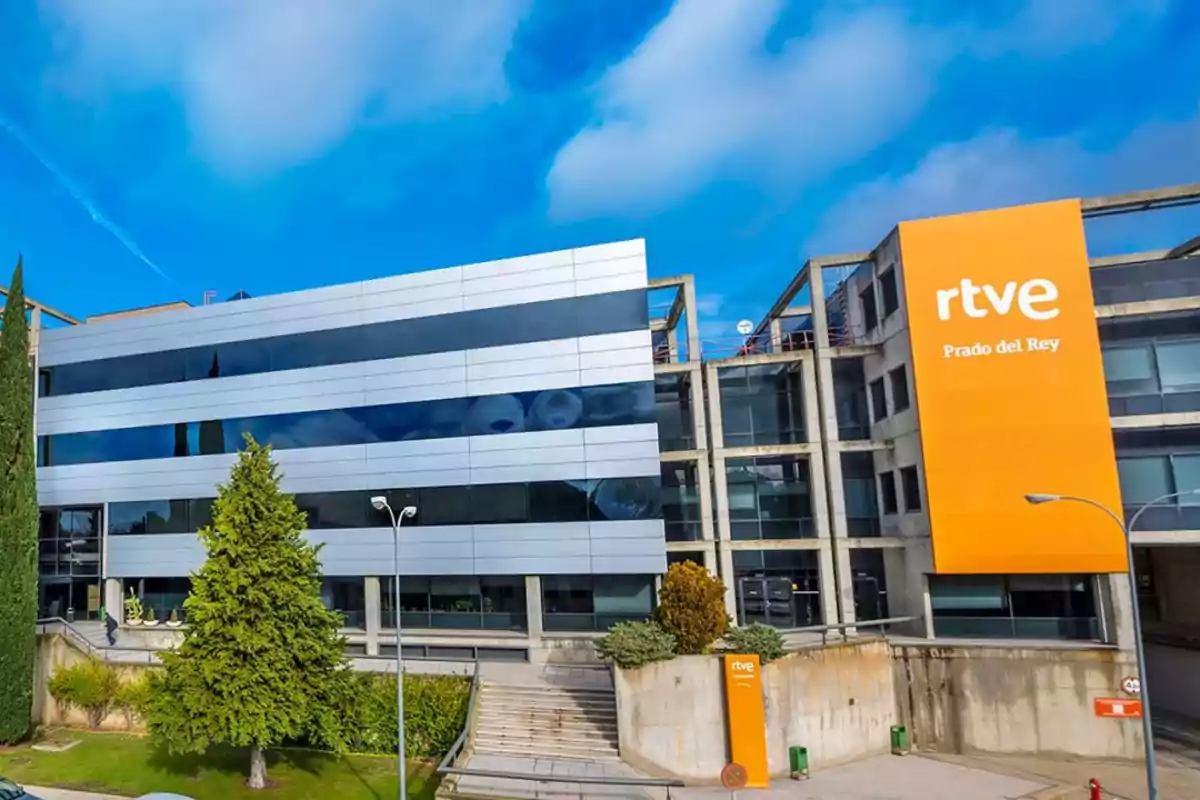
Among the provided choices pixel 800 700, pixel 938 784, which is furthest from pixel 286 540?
pixel 938 784

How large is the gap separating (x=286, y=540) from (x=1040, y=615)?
24898 millimetres

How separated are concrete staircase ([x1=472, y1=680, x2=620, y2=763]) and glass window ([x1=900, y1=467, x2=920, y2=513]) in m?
13.2

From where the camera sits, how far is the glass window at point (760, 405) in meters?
28.8

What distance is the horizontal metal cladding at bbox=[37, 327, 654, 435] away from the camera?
25.8 m

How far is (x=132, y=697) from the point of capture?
77.0 feet

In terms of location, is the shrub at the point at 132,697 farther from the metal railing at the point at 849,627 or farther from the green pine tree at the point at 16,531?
the metal railing at the point at 849,627

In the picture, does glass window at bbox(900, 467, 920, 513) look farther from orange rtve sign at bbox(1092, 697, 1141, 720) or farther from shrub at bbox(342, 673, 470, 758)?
shrub at bbox(342, 673, 470, 758)

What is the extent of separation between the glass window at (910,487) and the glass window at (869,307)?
612cm

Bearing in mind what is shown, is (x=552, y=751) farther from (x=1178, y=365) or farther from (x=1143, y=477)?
(x=1178, y=365)

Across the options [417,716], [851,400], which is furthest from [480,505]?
[851,400]

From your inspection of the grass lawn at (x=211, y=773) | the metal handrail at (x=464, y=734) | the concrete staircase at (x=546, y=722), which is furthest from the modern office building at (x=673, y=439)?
the grass lawn at (x=211, y=773)

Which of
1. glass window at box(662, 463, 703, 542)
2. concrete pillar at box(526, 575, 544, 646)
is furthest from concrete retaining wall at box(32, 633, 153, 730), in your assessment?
glass window at box(662, 463, 703, 542)

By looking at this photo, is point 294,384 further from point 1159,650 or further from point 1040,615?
point 1159,650

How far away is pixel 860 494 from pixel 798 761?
39.2ft
